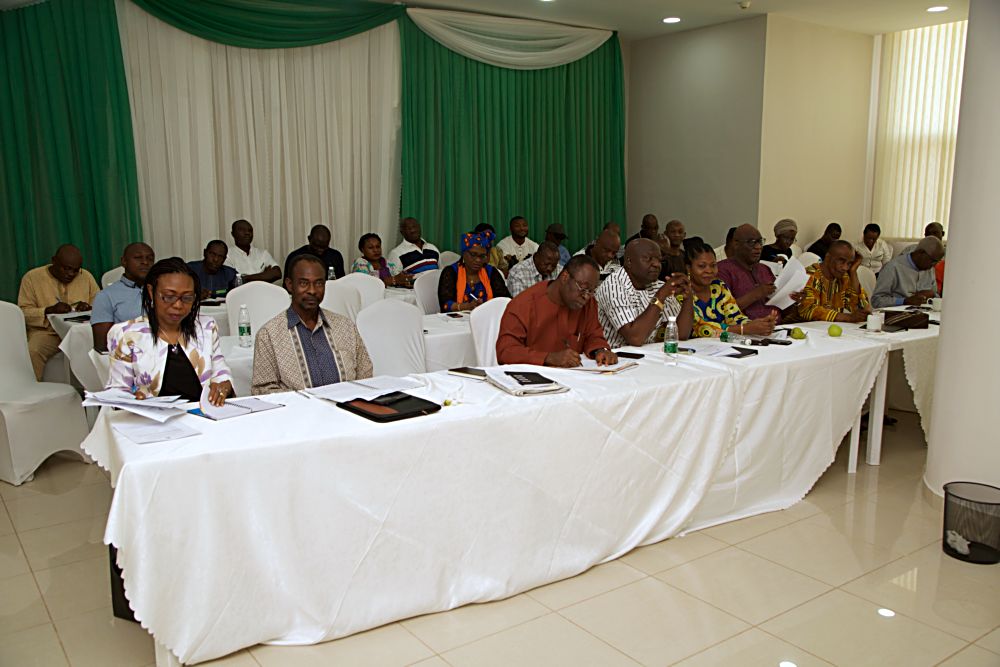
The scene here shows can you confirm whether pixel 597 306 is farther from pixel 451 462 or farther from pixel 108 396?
pixel 108 396

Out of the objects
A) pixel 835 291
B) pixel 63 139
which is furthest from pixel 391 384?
pixel 63 139

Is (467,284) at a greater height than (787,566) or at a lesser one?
greater

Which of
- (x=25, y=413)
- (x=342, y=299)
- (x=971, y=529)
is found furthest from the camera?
(x=342, y=299)

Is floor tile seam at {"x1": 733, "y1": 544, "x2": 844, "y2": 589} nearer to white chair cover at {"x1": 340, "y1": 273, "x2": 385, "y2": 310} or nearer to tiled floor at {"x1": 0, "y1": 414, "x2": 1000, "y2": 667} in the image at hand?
tiled floor at {"x1": 0, "y1": 414, "x2": 1000, "y2": 667}

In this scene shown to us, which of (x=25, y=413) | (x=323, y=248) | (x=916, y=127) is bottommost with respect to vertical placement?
(x=25, y=413)

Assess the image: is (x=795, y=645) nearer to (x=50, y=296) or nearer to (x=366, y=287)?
(x=366, y=287)

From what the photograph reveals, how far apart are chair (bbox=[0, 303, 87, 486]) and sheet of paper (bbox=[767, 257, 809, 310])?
4.16m

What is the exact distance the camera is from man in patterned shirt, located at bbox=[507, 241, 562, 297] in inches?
251

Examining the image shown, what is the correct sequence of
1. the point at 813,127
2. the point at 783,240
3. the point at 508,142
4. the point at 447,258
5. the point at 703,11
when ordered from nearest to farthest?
the point at 447,258 < the point at 703,11 < the point at 783,240 < the point at 508,142 < the point at 813,127

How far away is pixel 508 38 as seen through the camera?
28.6 ft

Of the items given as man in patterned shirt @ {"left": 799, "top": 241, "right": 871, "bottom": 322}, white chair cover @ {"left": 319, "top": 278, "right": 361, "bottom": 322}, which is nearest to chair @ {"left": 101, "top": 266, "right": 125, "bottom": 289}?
white chair cover @ {"left": 319, "top": 278, "right": 361, "bottom": 322}

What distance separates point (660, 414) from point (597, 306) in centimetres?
111

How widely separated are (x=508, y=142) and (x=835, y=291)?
4697 millimetres

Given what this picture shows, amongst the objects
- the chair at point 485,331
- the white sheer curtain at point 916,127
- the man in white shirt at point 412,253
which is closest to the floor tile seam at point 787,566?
the chair at point 485,331
